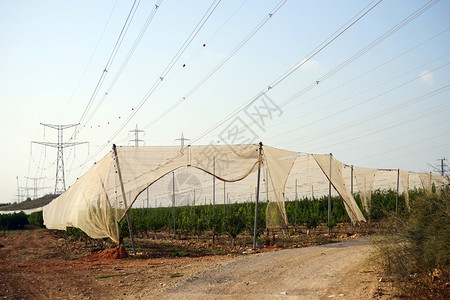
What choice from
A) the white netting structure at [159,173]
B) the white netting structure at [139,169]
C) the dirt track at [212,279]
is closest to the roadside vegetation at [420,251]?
the dirt track at [212,279]

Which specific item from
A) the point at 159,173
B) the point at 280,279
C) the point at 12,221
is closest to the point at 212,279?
the point at 280,279

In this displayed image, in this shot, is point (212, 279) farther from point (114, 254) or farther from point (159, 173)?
point (159, 173)

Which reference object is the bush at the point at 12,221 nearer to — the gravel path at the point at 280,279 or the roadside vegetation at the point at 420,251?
the gravel path at the point at 280,279

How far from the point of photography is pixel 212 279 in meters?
9.81

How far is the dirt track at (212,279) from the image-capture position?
831cm

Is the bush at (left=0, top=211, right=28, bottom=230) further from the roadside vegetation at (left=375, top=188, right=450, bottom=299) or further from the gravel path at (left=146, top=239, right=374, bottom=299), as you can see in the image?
the roadside vegetation at (left=375, top=188, right=450, bottom=299)

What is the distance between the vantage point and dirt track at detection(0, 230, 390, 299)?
831cm

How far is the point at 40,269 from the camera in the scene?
43.7 ft

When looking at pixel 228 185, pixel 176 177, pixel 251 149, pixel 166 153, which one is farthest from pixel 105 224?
pixel 228 185

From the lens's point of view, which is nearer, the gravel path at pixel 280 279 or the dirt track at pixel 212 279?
the gravel path at pixel 280 279

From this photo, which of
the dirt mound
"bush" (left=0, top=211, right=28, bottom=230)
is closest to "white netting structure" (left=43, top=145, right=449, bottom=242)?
the dirt mound

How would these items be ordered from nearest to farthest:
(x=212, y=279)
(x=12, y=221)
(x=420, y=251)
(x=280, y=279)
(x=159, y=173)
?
(x=420, y=251)
(x=280, y=279)
(x=212, y=279)
(x=159, y=173)
(x=12, y=221)

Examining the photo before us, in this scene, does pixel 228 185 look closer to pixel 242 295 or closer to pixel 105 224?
pixel 105 224

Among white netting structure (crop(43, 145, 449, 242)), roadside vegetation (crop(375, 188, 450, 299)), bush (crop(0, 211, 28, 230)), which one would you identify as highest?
white netting structure (crop(43, 145, 449, 242))
